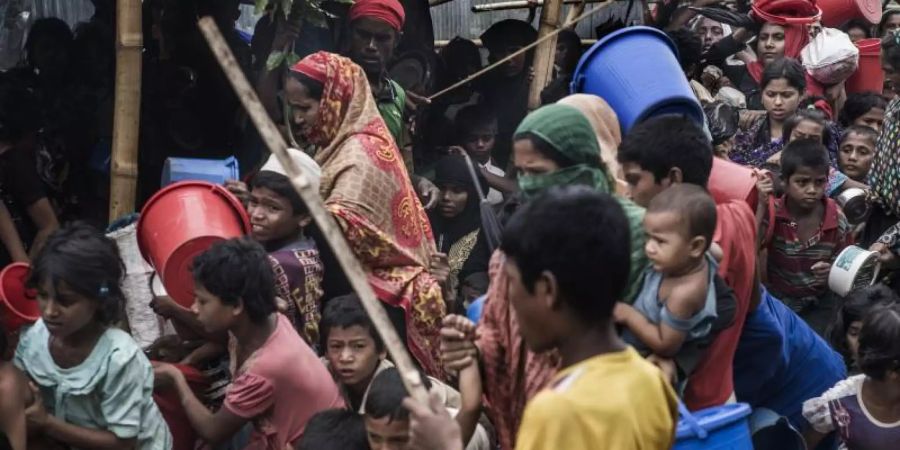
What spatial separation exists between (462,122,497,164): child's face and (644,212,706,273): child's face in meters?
3.87

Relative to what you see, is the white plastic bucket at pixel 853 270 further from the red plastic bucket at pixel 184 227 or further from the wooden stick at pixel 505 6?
the wooden stick at pixel 505 6

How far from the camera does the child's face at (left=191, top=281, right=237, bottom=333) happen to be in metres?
4.59

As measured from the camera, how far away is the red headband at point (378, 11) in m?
6.96

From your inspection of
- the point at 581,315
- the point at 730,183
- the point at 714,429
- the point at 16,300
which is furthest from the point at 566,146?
the point at 16,300

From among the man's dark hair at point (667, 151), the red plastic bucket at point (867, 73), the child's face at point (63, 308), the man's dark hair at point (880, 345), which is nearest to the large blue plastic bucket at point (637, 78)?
the man's dark hair at point (667, 151)

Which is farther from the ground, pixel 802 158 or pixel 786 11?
pixel 802 158

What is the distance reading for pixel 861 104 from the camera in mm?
8289

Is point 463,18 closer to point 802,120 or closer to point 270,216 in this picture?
point 802,120

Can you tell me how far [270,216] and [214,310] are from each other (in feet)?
2.16

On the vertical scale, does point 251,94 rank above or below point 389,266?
above

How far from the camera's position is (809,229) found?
20.8ft

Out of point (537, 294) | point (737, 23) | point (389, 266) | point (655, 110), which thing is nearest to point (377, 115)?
point (389, 266)

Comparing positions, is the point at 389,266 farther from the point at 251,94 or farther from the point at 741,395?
the point at 251,94

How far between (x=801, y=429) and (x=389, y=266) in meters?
1.58
